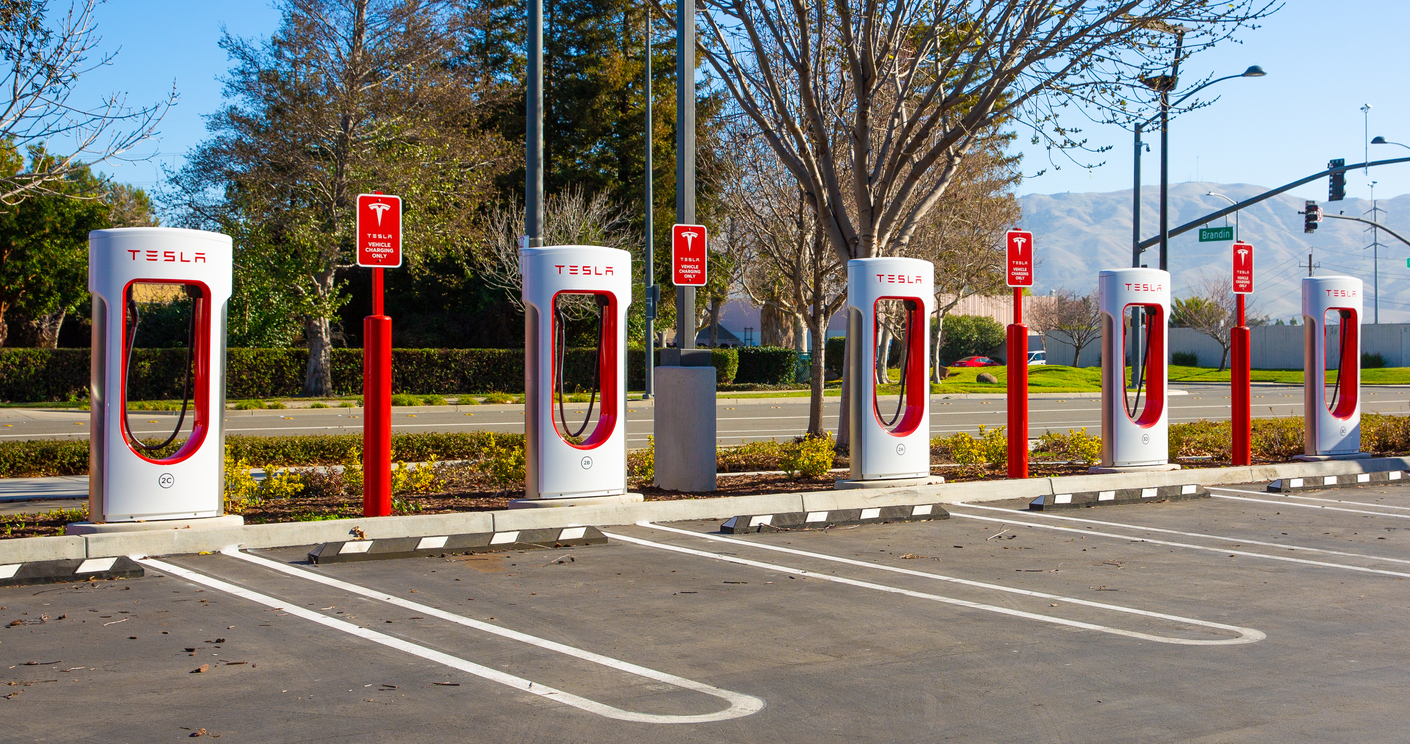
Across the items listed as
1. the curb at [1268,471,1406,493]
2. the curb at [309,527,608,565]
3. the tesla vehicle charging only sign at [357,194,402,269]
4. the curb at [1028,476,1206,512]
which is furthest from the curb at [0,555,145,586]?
the curb at [1268,471,1406,493]

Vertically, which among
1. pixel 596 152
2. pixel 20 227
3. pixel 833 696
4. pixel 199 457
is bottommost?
pixel 833 696

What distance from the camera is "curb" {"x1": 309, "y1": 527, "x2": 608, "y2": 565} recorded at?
778 centimetres

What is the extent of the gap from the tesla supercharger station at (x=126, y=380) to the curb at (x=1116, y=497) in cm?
701

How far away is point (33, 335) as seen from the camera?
31.0 metres

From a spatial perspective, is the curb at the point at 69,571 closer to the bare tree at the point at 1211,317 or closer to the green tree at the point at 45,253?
the green tree at the point at 45,253

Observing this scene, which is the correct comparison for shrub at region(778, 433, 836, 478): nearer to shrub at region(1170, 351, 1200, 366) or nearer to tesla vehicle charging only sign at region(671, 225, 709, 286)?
tesla vehicle charging only sign at region(671, 225, 709, 286)

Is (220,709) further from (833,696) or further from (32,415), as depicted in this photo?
(32,415)

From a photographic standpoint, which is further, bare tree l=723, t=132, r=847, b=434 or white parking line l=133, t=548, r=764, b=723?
bare tree l=723, t=132, r=847, b=434

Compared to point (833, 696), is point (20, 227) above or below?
above

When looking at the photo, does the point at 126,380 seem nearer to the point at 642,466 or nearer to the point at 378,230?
the point at 378,230

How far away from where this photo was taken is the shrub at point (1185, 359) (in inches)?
2420

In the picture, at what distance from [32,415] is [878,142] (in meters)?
16.5

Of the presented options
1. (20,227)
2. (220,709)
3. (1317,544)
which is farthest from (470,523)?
(20,227)

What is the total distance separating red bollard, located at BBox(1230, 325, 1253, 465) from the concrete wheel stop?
1.73 metres
